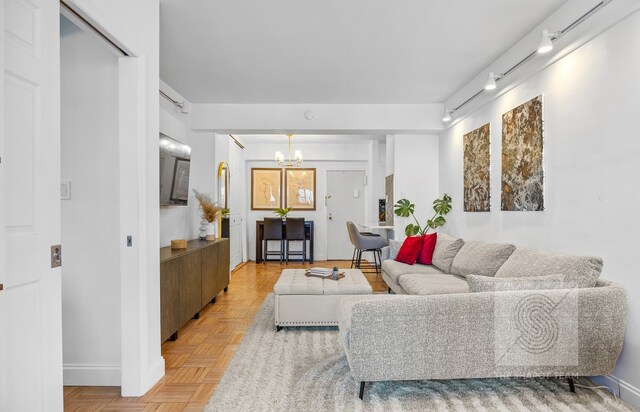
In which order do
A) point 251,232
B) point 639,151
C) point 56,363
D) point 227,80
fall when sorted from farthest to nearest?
point 251,232 → point 227,80 → point 639,151 → point 56,363

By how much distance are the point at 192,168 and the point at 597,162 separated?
4435mm

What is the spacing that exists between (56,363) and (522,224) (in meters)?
3.24

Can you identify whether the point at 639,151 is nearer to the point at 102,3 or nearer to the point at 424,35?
the point at 424,35

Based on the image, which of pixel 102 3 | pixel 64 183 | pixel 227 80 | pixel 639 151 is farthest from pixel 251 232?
pixel 639 151

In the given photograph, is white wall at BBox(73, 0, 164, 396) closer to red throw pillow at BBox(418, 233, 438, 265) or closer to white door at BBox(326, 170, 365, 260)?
red throw pillow at BBox(418, 233, 438, 265)

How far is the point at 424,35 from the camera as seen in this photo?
2.98 metres

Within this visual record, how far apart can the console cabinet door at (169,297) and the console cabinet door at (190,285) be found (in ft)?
0.29

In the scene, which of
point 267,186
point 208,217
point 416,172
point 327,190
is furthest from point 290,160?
point 208,217

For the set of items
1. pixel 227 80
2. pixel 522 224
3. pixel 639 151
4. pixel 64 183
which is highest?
pixel 227 80

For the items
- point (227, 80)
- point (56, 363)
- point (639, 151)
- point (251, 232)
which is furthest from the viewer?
point (251, 232)

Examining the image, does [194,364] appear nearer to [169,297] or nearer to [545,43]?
[169,297]

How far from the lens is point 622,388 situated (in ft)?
6.80

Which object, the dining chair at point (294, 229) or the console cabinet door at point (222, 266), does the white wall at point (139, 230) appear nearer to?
the console cabinet door at point (222, 266)

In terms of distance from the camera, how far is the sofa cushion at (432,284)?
9.59 ft
